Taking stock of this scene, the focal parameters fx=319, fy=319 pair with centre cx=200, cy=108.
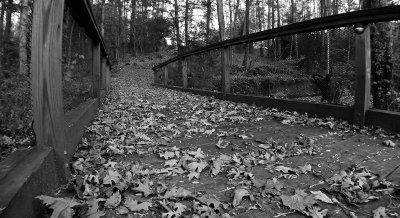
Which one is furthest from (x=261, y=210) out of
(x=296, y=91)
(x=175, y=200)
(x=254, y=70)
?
(x=254, y=70)

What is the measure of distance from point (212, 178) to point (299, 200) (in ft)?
2.46

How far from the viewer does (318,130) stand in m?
3.96

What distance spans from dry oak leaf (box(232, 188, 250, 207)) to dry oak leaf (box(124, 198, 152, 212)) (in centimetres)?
58

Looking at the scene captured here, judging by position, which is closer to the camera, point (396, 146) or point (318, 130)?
point (396, 146)

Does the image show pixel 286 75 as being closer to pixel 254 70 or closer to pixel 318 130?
pixel 254 70

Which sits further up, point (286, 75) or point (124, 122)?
point (286, 75)

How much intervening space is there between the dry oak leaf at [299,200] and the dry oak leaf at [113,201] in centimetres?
113

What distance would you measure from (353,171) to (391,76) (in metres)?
2.43

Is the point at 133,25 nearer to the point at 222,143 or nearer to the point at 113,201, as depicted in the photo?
the point at 222,143

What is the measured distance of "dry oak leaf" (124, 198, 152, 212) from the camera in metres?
2.09

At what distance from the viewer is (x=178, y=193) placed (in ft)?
7.53

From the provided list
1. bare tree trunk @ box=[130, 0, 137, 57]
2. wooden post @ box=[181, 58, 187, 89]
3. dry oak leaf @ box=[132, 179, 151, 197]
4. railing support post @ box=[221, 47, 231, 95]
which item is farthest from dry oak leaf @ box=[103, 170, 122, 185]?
bare tree trunk @ box=[130, 0, 137, 57]

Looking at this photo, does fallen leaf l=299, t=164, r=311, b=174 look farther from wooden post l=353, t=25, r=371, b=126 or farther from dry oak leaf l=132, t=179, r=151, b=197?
wooden post l=353, t=25, r=371, b=126

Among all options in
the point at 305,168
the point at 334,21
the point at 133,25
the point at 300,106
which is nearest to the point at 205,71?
the point at 300,106
